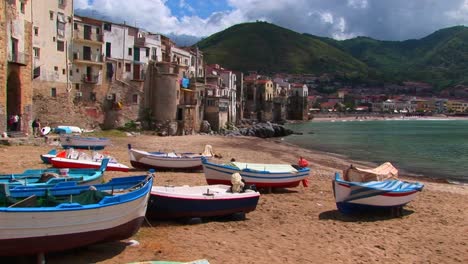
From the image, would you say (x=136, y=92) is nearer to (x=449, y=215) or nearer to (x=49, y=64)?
(x=49, y=64)

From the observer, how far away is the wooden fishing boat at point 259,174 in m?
18.8

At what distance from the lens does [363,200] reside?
15703mm

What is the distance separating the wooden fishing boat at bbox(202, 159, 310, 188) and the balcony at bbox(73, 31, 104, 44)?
30.8m

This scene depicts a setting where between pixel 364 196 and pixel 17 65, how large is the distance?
2653 cm

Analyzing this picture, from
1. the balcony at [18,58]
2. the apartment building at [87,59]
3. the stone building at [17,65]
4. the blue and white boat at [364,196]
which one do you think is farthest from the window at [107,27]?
the blue and white boat at [364,196]

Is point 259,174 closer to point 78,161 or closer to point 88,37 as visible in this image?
point 78,161

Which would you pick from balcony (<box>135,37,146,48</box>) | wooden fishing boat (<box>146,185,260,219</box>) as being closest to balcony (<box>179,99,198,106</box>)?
balcony (<box>135,37,146,48</box>)

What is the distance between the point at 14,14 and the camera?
104 ft

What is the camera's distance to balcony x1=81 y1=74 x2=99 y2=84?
148 ft

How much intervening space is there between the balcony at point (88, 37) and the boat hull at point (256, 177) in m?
31.5

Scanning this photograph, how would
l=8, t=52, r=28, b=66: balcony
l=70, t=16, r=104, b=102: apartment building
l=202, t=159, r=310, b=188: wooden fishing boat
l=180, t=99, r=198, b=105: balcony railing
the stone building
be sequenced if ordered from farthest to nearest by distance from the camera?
1. l=180, t=99, r=198, b=105: balcony railing
2. l=70, t=16, r=104, b=102: apartment building
3. l=8, t=52, r=28, b=66: balcony
4. the stone building
5. l=202, t=159, r=310, b=188: wooden fishing boat

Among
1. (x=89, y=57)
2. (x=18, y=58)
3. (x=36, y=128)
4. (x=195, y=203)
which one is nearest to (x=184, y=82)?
(x=89, y=57)

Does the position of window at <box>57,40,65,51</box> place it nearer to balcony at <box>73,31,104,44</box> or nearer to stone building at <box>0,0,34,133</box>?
balcony at <box>73,31,104,44</box>

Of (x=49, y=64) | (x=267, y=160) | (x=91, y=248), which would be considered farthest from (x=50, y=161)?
(x=49, y=64)
